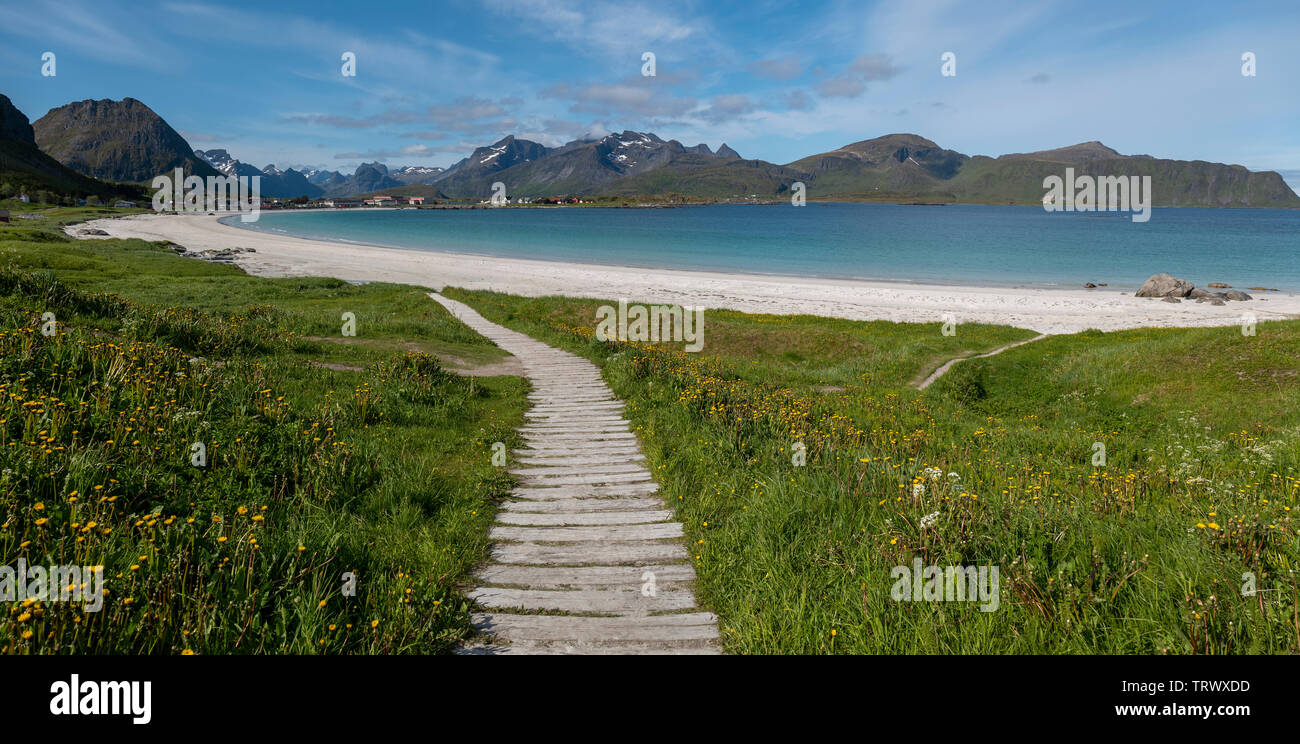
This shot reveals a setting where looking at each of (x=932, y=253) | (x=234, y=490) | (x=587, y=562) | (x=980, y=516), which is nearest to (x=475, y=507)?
(x=587, y=562)

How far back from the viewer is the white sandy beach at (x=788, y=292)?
4412 centimetres

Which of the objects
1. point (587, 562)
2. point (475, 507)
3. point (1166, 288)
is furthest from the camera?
point (1166, 288)

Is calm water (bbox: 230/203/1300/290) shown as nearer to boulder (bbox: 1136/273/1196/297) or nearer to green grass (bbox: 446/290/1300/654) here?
boulder (bbox: 1136/273/1196/297)

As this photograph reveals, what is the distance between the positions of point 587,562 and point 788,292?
52.3 metres

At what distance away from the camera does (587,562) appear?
263 inches

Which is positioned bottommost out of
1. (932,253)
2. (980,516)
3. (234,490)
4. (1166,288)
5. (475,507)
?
(475,507)

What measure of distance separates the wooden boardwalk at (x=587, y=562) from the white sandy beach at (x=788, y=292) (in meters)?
36.8

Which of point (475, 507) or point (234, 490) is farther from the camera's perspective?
point (475, 507)

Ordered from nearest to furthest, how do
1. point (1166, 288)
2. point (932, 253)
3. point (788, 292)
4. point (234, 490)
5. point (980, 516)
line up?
point (980, 516), point (234, 490), point (1166, 288), point (788, 292), point (932, 253)

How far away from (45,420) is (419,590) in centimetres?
488

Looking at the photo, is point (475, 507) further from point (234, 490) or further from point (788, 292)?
point (788, 292)

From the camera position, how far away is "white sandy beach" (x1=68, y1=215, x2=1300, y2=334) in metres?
44.1
